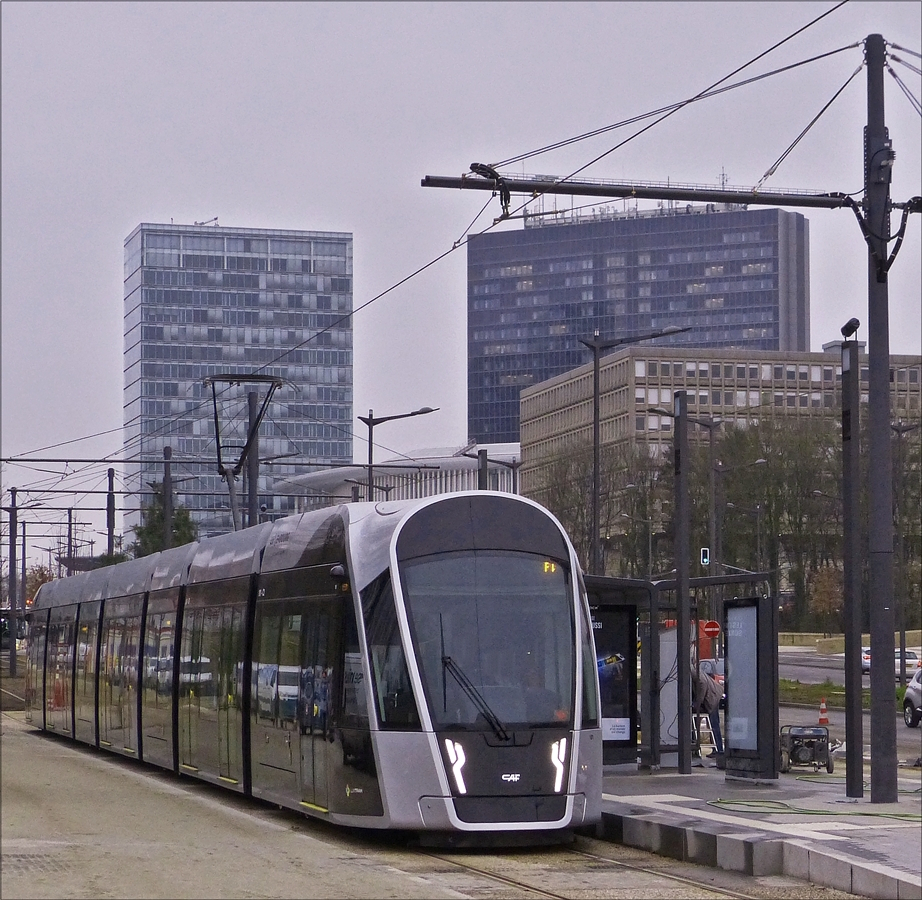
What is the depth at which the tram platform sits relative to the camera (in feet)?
35.9

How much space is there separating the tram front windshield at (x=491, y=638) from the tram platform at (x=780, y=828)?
1.37m

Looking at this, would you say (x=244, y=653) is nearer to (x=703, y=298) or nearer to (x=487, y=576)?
(x=487, y=576)

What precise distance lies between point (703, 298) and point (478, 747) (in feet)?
596

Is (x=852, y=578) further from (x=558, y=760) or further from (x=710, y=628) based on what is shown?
(x=710, y=628)

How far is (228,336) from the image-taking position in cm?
11144

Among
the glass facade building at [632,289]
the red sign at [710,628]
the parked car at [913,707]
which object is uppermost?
the glass facade building at [632,289]

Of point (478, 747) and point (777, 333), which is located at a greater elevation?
point (777, 333)

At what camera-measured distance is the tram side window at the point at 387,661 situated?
42.9 feet

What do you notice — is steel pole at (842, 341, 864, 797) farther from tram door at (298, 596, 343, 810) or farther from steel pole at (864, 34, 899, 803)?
tram door at (298, 596, 343, 810)

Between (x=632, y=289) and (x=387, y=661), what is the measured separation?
183 m

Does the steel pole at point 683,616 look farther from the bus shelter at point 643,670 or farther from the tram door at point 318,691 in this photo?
the tram door at point 318,691

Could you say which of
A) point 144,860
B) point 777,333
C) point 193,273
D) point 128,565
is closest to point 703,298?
point 777,333

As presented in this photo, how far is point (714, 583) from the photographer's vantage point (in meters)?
19.4

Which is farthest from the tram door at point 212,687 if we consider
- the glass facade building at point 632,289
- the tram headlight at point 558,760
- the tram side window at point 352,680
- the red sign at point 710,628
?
the glass facade building at point 632,289
